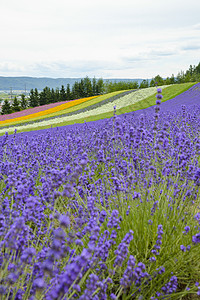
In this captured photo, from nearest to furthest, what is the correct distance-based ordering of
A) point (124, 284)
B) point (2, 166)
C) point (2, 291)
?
point (2, 291) → point (124, 284) → point (2, 166)

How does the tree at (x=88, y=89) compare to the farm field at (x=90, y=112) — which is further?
the tree at (x=88, y=89)

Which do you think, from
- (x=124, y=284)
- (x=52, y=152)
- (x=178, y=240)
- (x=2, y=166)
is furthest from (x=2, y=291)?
(x=52, y=152)

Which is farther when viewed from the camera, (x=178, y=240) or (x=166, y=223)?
(x=166, y=223)

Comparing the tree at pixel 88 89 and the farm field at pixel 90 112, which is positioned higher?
the tree at pixel 88 89

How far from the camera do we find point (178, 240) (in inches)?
83.4

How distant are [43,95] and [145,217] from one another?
5537 centimetres

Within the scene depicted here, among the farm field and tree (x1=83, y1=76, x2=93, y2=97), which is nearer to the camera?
the farm field

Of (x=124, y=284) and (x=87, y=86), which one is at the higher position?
(x=87, y=86)

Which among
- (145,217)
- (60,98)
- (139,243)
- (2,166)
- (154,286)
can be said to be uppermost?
(60,98)

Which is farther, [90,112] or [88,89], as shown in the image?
[88,89]

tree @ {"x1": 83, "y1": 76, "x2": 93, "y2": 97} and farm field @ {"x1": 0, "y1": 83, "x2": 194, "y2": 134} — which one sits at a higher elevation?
tree @ {"x1": 83, "y1": 76, "x2": 93, "y2": 97}

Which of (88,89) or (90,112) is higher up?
(88,89)

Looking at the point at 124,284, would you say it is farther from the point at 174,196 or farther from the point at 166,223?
the point at 174,196

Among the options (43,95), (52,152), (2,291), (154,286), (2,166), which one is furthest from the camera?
(43,95)
